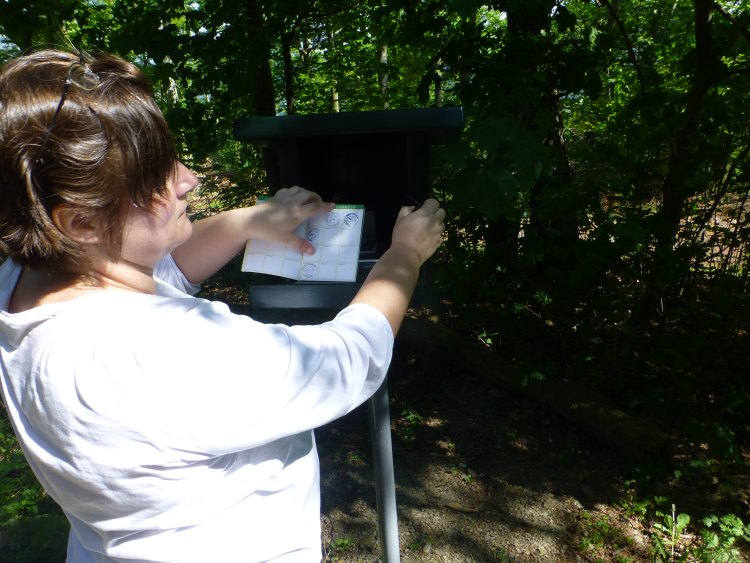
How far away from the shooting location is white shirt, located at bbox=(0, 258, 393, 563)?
0.79m

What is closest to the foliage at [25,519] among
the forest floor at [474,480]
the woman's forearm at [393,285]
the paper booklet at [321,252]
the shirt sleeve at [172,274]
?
the forest floor at [474,480]

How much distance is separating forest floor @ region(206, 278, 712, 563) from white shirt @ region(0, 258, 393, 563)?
195cm

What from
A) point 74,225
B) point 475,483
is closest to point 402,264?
point 74,225

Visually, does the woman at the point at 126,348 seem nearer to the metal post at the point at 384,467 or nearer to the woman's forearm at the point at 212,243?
the woman's forearm at the point at 212,243

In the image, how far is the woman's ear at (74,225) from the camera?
84 centimetres

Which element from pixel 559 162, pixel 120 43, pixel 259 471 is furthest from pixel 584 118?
pixel 259 471

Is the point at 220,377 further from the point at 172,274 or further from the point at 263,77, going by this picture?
the point at 263,77

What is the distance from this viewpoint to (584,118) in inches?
187

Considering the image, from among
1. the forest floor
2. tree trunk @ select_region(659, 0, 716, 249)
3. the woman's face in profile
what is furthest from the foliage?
tree trunk @ select_region(659, 0, 716, 249)

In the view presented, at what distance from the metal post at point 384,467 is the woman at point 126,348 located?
0.64 meters

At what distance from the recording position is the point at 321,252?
144cm

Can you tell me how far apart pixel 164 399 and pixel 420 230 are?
70 centimetres

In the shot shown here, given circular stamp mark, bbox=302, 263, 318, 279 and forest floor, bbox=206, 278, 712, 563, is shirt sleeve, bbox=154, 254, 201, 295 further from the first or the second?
forest floor, bbox=206, 278, 712, 563

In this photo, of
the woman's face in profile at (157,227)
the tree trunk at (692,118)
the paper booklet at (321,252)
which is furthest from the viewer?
the tree trunk at (692,118)
